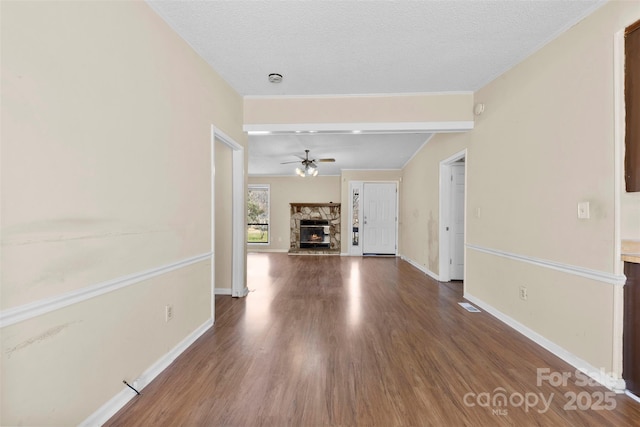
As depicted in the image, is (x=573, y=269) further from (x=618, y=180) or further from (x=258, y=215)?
(x=258, y=215)

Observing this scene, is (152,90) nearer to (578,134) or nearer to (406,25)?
(406,25)

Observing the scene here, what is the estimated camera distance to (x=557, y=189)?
223cm

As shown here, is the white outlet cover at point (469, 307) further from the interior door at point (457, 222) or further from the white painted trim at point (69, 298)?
the white painted trim at point (69, 298)

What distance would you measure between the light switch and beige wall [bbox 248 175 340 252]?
6.71 meters

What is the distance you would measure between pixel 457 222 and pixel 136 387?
15.0 feet

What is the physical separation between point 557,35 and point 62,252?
3637 millimetres

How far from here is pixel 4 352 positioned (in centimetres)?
108

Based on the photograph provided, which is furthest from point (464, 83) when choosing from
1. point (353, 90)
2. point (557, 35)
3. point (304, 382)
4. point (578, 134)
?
point (304, 382)

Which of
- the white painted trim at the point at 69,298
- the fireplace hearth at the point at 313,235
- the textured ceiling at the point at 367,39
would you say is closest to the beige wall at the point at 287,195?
the fireplace hearth at the point at 313,235

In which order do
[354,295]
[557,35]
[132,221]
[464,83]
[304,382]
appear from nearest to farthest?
1. [132,221]
2. [304,382]
3. [557,35]
4. [464,83]
5. [354,295]

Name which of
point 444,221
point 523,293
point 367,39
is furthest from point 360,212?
point 367,39

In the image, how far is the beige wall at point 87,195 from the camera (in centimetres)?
113

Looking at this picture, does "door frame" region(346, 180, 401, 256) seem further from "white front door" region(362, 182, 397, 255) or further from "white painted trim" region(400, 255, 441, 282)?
"white painted trim" region(400, 255, 441, 282)

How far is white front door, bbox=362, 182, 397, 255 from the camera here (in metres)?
7.63
